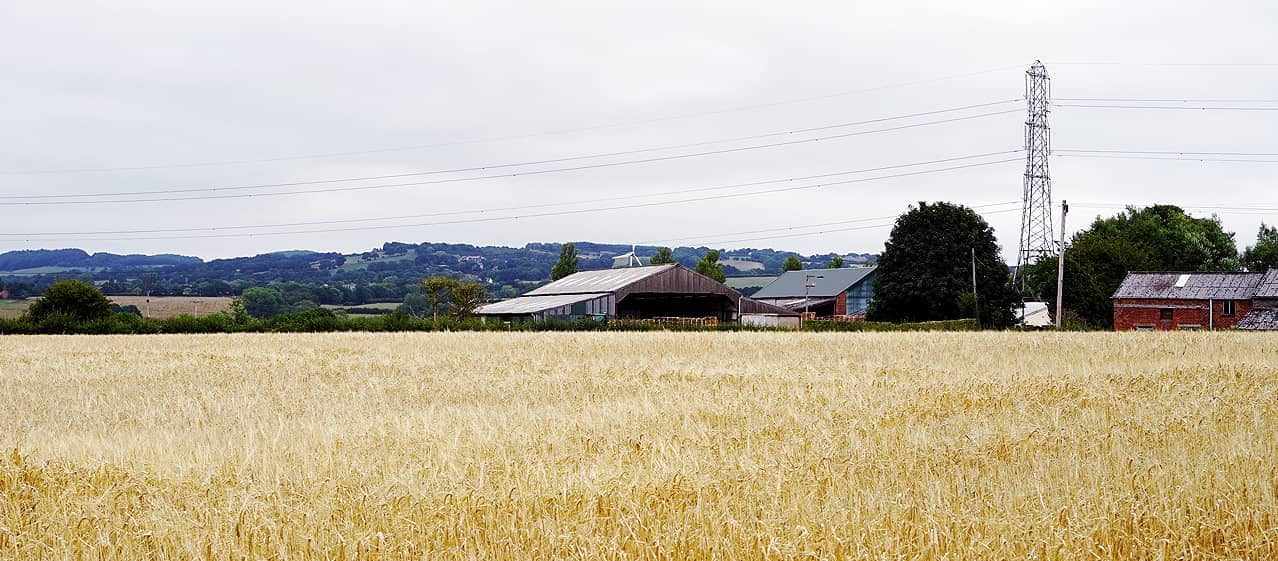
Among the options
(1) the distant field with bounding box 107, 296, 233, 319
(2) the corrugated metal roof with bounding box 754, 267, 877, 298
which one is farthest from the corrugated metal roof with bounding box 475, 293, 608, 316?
(2) the corrugated metal roof with bounding box 754, 267, 877, 298

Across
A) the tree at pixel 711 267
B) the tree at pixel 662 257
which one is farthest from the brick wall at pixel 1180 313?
the tree at pixel 662 257

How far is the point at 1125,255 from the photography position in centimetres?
10212

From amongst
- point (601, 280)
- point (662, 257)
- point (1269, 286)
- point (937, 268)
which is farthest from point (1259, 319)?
point (662, 257)

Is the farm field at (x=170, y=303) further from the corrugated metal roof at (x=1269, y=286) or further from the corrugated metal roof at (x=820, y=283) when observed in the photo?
the corrugated metal roof at (x=1269, y=286)

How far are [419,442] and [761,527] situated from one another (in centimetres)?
470

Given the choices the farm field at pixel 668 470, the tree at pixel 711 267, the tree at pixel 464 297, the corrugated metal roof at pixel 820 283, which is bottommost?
the farm field at pixel 668 470

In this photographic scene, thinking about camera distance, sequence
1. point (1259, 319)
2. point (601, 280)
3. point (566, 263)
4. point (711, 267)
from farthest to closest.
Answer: point (711, 267) → point (566, 263) → point (601, 280) → point (1259, 319)

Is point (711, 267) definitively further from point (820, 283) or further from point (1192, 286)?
point (1192, 286)

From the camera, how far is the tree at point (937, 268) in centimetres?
8375

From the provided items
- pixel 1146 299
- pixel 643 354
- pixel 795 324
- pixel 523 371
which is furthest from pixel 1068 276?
pixel 523 371

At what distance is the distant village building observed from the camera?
114000 mm

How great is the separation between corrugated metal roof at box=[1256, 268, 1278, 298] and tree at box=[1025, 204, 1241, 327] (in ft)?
25.1

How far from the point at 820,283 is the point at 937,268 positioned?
3347 centimetres

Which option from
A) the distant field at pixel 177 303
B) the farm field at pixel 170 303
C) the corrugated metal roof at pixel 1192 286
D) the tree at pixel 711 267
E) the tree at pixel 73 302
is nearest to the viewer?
the tree at pixel 73 302
